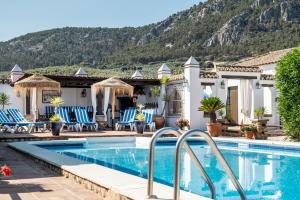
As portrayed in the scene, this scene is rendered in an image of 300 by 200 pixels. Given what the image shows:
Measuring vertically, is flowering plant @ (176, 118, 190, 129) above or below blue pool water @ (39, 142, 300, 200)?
above

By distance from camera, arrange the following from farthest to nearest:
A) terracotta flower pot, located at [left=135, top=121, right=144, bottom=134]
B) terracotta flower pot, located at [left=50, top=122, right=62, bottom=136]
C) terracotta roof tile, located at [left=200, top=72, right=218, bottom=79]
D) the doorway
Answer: the doorway, terracotta roof tile, located at [left=200, top=72, right=218, bottom=79], terracotta flower pot, located at [left=135, top=121, right=144, bottom=134], terracotta flower pot, located at [left=50, top=122, right=62, bottom=136]

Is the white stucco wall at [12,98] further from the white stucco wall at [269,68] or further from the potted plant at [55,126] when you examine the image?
the white stucco wall at [269,68]

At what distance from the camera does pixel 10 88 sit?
68.3 feet

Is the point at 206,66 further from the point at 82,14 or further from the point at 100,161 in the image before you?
the point at 100,161

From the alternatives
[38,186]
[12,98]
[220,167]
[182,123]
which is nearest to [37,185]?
[38,186]

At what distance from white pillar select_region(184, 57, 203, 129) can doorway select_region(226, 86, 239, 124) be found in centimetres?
391

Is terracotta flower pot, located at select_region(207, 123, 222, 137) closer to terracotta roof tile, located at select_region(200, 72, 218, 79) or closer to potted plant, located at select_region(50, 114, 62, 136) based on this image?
terracotta roof tile, located at select_region(200, 72, 218, 79)

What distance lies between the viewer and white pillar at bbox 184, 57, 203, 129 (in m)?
19.8

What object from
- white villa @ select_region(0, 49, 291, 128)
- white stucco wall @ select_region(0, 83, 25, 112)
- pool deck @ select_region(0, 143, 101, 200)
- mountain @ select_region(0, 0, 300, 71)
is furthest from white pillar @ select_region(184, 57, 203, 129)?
mountain @ select_region(0, 0, 300, 71)

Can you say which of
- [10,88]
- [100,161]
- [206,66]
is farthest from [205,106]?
[206,66]

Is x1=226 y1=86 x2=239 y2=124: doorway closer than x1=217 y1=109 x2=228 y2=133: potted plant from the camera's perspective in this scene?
No

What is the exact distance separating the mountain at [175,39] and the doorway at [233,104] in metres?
29.5

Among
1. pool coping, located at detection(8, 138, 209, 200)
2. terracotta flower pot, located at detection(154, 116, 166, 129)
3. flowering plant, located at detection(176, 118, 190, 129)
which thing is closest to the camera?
pool coping, located at detection(8, 138, 209, 200)

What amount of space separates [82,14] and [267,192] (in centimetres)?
3859
